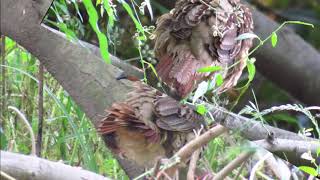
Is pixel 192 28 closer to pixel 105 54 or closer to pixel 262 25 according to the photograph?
pixel 105 54

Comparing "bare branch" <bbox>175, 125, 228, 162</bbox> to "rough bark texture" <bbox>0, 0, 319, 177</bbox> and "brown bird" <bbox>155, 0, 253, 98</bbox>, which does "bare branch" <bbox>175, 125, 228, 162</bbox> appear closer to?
"rough bark texture" <bbox>0, 0, 319, 177</bbox>

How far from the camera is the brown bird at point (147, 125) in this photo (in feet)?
4.57

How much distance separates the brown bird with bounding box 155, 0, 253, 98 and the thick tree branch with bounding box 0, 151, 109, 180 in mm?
857

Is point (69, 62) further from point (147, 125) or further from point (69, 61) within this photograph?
point (147, 125)

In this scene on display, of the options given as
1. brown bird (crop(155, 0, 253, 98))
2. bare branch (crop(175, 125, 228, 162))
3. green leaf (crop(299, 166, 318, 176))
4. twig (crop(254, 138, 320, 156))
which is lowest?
green leaf (crop(299, 166, 318, 176))

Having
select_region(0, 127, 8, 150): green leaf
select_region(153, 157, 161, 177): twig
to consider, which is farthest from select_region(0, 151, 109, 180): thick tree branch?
select_region(0, 127, 8, 150): green leaf

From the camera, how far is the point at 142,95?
1.48 meters

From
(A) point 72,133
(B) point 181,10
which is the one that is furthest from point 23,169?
(B) point 181,10

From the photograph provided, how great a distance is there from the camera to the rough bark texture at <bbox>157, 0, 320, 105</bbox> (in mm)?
3172

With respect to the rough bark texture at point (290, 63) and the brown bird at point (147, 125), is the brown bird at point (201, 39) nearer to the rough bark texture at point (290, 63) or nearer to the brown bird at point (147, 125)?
the brown bird at point (147, 125)

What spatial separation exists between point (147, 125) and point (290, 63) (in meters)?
1.92

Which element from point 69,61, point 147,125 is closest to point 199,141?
point 147,125

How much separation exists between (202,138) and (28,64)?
3.16ft

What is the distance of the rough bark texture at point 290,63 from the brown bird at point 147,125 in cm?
166
